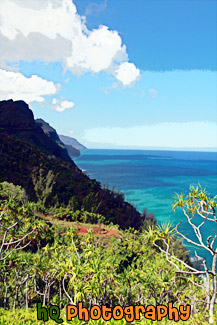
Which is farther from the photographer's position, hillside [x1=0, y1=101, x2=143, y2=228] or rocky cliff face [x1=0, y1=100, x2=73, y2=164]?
rocky cliff face [x1=0, y1=100, x2=73, y2=164]

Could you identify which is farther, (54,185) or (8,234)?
(54,185)

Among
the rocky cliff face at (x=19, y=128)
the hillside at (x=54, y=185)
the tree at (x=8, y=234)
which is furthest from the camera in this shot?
the rocky cliff face at (x=19, y=128)

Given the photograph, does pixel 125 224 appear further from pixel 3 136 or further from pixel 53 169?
pixel 3 136

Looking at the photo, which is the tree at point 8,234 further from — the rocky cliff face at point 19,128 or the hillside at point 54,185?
the rocky cliff face at point 19,128

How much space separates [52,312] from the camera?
541cm

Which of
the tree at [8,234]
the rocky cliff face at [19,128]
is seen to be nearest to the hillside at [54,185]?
the tree at [8,234]

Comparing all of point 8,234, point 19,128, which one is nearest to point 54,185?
point 8,234

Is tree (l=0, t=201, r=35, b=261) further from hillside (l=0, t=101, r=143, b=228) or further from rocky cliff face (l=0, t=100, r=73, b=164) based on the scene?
rocky cliff face (l=0, t=100, r=73, b=164)

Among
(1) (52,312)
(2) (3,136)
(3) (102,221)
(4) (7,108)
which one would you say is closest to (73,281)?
(1) (52,312)

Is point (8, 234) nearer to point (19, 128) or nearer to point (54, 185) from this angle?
point (54, 185)

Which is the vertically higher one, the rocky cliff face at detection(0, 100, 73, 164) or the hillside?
the rocky cliff face at detection(0, 100, 73, 164)

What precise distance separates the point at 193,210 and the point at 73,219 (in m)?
19.0

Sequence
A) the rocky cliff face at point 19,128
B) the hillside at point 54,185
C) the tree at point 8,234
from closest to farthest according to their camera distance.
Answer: the tree at point 8,234
the hillside at point 54,185
the rocky cliff face at point 19,128

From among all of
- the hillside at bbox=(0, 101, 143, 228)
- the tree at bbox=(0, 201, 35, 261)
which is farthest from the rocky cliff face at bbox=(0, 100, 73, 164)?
the tree at bbox=(0, 201, 35, 261)
